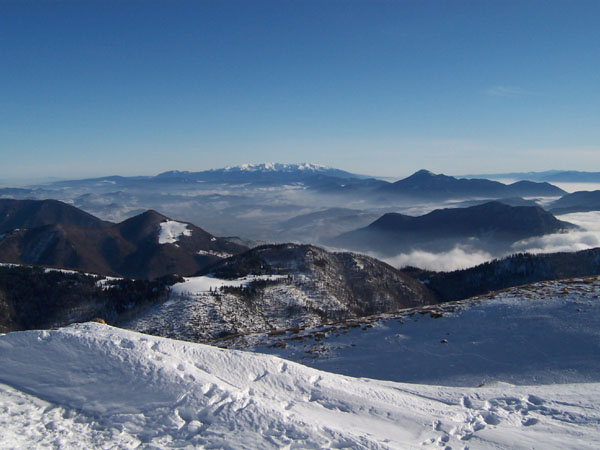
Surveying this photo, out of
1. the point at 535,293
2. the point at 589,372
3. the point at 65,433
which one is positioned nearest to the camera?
the point at 65,433

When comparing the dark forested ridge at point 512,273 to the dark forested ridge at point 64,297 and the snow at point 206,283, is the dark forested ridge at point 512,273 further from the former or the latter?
the dark forested ridge at point 64,297

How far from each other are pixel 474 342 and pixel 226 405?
17.2 metres

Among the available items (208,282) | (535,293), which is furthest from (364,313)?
(535,293)

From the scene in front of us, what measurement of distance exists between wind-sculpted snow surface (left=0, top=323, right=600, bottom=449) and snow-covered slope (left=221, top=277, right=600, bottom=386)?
4.37 m

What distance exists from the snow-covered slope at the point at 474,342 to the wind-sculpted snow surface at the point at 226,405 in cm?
437

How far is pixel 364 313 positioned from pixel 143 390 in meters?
104

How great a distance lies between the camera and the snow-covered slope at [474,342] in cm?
1800

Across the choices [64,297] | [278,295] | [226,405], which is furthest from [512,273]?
[64,297]

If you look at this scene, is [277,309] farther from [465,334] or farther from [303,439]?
[303,439]

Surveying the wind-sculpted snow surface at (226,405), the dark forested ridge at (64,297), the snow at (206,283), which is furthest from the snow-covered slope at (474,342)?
the dark forested ridge at (64,297)

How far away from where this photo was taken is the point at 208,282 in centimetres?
10912

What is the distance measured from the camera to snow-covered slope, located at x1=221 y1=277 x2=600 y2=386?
18.0 m

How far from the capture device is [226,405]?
10234mm

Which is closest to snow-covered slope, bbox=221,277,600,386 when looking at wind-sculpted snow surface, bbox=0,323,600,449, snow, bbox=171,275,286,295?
wind-sculpted snow surface, bbox=0,323,600,449
